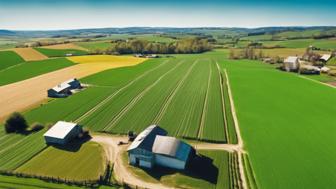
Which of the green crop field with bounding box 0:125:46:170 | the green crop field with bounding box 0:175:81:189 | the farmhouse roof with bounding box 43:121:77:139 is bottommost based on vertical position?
the green crop field with bounding box 0:175:81:189

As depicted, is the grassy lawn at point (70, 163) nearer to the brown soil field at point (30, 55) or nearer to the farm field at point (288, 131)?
the farm field at point (288, 131)

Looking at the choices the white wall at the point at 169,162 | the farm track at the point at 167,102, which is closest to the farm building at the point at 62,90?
the farm track at the point at 167,102

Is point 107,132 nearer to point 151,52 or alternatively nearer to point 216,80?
point 216,80

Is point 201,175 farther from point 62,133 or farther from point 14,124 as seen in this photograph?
point 14,124

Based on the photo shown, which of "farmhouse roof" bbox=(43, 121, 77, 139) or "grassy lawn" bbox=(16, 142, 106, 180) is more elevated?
"farmhouse roof" bbox=(43, 121, 77, 139)

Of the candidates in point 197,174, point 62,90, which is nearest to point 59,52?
point 62,90

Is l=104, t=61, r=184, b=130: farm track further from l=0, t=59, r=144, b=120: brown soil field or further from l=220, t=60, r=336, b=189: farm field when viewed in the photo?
l=220, t=60, r=336, b=189: farm field

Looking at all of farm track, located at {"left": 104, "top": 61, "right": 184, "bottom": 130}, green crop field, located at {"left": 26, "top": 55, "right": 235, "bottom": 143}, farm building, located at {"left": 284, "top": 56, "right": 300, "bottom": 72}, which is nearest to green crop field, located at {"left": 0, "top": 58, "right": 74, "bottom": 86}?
green crop field, located at {"left": 26, "top": 55, "right": 235, "bottom": 143}
